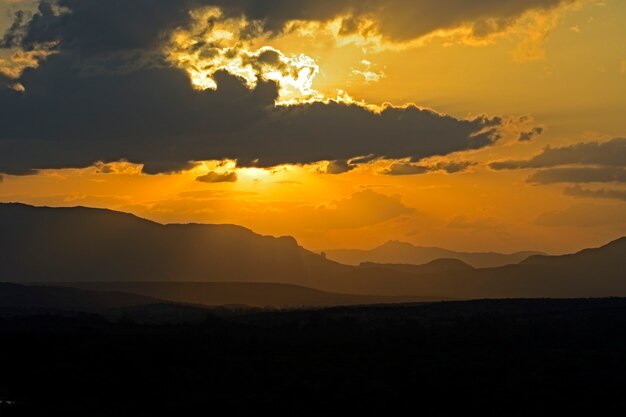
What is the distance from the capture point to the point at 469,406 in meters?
51.6

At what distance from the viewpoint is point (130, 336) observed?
84188 millimetres

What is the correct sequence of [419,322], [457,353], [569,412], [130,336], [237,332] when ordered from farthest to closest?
[419,322] → [237,332] → [130,336] → [457,353] → [569,412]

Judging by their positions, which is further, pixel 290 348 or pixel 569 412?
pixel 290 348

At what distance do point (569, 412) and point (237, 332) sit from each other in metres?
44.9

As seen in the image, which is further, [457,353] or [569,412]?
[457,353]

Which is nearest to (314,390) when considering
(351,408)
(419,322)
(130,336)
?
(351,408)

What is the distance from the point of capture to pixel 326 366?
6538 cm

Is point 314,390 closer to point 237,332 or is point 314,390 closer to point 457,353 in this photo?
point 457,353

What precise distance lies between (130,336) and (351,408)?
1459 inches

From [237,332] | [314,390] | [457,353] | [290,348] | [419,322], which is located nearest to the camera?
[314,390]

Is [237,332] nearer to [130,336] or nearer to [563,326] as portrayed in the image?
[130,336]

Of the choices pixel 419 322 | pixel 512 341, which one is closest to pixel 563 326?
pixel 512 341

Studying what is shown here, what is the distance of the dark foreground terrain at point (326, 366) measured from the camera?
171 feet

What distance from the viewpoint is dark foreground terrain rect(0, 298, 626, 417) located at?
171 ft
